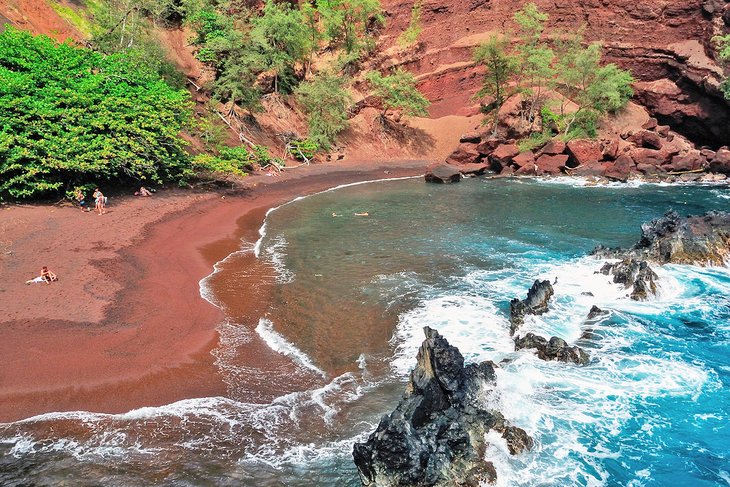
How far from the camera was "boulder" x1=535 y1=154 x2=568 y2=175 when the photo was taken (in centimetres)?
4456

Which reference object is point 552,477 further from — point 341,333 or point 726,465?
point 341,333

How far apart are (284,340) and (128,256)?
366 inches

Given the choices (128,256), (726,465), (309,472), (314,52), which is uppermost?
(314,52)

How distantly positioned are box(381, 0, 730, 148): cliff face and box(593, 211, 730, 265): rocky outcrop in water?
30931 millimetres

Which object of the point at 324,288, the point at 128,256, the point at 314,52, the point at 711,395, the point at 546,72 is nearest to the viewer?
the point at 711,395

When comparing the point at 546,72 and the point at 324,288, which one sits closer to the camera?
the point at 324,288

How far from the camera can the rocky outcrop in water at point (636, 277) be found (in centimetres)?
1617

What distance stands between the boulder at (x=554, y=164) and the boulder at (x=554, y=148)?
430 mm

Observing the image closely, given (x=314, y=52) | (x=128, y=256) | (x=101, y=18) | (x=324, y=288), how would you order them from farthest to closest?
1. (x=314, y=52)
2. (x=101, y=18)
3. (x=128, y=256)
4. (x=324, y=288)

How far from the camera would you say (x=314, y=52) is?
57.3 m

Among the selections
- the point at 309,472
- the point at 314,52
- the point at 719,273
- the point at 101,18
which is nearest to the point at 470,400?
the point at 309,472

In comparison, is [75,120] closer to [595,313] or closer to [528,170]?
[595,313]

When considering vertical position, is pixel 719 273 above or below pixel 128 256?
below

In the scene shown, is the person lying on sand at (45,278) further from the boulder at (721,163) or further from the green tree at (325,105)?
the boulder at (721,163)
